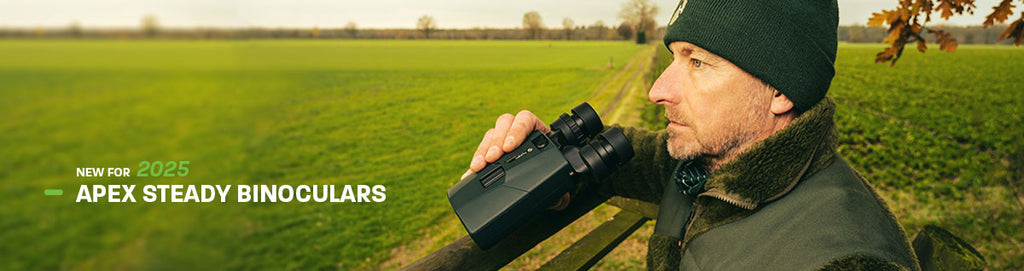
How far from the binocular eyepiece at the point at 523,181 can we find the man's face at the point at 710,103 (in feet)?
0.60

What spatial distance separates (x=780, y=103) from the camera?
1.21m

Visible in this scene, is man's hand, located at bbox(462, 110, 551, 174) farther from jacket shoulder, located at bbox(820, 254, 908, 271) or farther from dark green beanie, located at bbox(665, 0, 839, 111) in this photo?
jacket shoulder, located at bbox(820, 254, 908, 271)

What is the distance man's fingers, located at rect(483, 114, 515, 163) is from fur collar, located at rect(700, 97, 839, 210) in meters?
0.67

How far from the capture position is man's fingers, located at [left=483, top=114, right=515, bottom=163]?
1.31 metres

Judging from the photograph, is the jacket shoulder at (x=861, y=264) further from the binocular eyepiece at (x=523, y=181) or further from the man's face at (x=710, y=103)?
the binocular eyepiece at (x=523, y=181)

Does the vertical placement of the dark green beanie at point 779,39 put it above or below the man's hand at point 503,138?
above

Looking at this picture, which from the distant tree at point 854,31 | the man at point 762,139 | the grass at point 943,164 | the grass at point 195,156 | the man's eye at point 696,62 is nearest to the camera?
the man at point 762,139

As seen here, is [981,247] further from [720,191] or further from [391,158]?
[391,158]

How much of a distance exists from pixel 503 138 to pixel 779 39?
82 centimetres

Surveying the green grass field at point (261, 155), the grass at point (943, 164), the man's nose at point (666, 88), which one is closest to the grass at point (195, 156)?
the green grass field at point (261, 155)

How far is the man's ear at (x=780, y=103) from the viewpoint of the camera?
1.20m

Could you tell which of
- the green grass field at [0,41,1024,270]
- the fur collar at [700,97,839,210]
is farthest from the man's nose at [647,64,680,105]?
the green grass field at [0,41,1024,270]

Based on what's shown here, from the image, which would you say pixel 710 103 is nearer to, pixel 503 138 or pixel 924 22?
pixel 503 138

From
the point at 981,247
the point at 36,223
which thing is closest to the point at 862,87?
the point at 981,247
